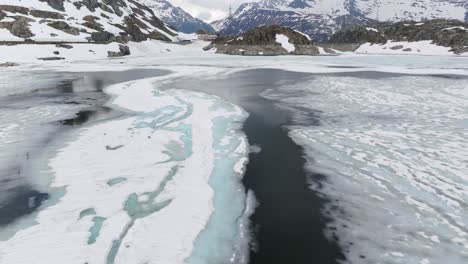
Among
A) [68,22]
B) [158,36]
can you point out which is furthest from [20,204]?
[158,36]

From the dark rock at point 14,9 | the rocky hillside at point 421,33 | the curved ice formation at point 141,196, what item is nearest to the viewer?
the curved ice formation at point 141,196

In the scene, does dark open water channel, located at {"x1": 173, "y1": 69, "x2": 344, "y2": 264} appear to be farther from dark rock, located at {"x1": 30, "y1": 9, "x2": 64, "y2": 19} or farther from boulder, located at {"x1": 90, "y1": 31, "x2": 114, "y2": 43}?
dark rock, located at {"x1": 30, "y1": 9, "x2": 64, "y2": 19}

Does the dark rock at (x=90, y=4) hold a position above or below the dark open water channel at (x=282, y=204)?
above

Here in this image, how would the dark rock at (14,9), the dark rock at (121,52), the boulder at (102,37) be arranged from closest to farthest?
the dark rock at (121,52) → the boulder at (102,37) → the dark rock at (14,9)

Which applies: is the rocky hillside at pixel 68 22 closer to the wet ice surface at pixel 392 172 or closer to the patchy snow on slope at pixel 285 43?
the patchy snow on slope at pixel 285 43

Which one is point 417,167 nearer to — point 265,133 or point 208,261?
point 265,133

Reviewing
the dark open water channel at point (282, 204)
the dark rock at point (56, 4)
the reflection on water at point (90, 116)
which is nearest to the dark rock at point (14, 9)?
the dark rock at point (56, 4)

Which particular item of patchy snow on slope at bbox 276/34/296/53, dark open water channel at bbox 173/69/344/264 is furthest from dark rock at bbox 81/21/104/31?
dark open water channel at bbox 173/69/344/264

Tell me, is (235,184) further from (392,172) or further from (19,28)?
(19,28)

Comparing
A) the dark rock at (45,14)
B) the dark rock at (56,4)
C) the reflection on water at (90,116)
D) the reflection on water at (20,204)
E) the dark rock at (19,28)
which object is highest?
the dark rock at (56,4)
